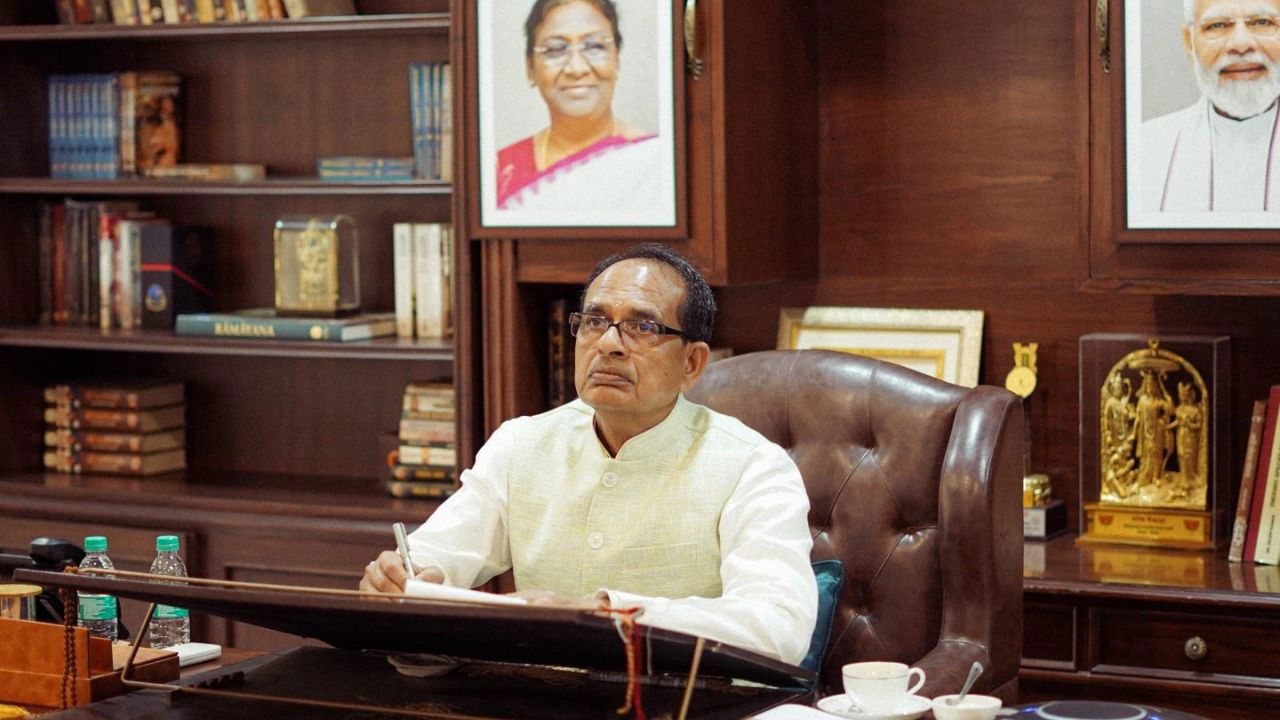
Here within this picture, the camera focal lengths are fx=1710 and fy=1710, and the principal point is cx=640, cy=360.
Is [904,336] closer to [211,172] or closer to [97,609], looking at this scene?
[211,172]

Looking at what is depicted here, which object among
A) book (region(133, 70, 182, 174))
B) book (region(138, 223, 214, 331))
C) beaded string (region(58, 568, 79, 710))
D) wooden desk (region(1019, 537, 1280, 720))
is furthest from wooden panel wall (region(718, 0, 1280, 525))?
beaded string (region(58, 568, 79, 710))

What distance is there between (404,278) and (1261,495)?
1868 millimetres

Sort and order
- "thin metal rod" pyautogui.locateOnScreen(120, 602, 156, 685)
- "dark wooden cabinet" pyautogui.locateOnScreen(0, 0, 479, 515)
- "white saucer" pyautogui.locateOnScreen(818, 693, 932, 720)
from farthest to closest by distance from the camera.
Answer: "dark wooden cabinet" pyautogui.locateOnScreen(0, 0, 479, 515), "thin metal rod" pyautogui.locateOnScreen(120, 602, 156, 685), "white saucer" pyautogui.locateOnScreen(818, 693, 932, 720)

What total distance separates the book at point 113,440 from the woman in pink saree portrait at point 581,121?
1.34 metres

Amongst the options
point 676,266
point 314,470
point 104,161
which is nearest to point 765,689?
point 676,266

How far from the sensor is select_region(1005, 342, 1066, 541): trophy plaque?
3.31m

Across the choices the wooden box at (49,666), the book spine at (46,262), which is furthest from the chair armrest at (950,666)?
the book spine at (46,262)

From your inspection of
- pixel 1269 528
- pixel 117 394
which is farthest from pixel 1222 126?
pixel 117 394

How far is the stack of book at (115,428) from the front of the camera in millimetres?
4164

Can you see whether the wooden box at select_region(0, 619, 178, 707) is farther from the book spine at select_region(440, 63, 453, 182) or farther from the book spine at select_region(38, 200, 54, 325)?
the book spine at select_region(38, 200, 54, 325)

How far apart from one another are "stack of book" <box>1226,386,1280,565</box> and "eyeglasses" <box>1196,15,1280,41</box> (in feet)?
2.11

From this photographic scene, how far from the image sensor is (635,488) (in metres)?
2.32

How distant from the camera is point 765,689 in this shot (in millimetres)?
1881

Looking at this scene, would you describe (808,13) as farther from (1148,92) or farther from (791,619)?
(791,619)
